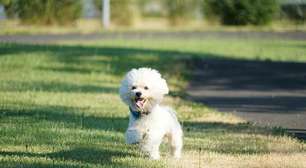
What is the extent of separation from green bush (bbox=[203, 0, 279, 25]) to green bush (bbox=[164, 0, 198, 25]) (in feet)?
4.39

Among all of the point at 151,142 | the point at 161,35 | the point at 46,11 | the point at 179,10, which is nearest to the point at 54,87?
the point at 151,142

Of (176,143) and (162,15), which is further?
(162,15)

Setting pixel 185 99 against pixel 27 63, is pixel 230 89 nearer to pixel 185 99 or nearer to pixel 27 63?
pixel 185 99

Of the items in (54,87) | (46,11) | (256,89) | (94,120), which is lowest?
(94,120)

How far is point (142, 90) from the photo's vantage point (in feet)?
32.9

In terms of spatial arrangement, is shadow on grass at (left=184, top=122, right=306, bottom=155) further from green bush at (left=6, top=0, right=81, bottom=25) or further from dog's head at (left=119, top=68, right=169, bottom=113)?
green bush at (left=6, top=0, right=81, bottom=25)

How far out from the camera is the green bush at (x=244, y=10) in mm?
49156

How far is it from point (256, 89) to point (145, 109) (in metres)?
10.4

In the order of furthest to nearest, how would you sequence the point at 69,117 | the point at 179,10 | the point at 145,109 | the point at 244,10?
the point at 179,10 → the point at 244,10 → the point at 69,117 → the point at 145,109

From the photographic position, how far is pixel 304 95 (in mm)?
18891

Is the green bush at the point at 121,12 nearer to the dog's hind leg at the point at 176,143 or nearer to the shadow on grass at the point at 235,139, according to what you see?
the shadow on grass at the point at 235,139

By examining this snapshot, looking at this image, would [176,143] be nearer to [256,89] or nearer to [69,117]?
[69,117]

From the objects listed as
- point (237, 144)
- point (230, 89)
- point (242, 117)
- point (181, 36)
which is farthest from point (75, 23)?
point (237, 144)

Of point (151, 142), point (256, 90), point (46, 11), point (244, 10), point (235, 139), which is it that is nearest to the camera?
point (151, 142)
